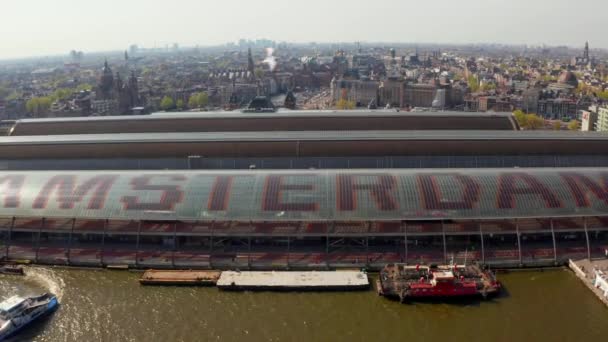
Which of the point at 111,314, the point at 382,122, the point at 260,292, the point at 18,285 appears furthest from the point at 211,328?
the point at 382,122

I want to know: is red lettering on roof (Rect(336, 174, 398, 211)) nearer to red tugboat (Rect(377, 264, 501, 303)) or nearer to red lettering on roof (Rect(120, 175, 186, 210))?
red tugboat (Rect(377, 264, 501, 303))

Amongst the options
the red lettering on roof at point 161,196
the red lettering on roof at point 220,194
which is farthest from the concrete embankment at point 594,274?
the red lettering on roof at point 161,196

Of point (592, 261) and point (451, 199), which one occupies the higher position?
point (451, 199)

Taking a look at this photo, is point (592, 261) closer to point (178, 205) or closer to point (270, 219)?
point (270, 219)

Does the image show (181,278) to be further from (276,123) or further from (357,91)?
(357,91)

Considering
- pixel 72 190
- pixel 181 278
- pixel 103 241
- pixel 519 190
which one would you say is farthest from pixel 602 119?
pixel 72 190

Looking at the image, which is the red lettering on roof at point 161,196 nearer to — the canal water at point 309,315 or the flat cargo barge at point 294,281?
the canal water at point 309,315

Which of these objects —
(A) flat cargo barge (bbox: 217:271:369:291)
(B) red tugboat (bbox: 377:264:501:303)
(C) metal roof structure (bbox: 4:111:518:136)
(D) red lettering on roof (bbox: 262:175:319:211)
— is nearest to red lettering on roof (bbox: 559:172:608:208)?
(B) red tugboat (bbox: 377:264:501:303)
